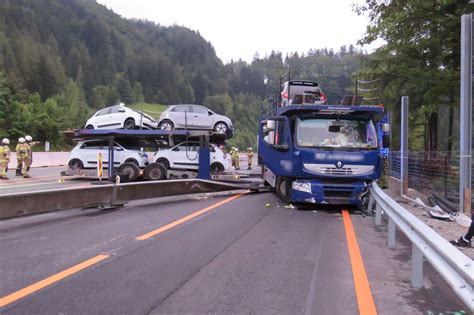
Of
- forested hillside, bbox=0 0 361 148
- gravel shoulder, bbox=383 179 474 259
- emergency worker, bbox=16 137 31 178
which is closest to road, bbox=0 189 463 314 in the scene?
gravel shoulder, bbox=383 179 474 259

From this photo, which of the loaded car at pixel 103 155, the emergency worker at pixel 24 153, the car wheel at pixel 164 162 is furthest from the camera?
the emergency worker at pixel 24 153

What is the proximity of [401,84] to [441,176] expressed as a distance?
33.1 feet

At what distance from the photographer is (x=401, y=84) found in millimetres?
22391

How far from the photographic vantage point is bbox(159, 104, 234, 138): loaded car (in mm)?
17984

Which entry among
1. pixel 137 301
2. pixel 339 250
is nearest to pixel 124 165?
pixel 339 250

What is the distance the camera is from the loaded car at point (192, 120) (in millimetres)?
17984

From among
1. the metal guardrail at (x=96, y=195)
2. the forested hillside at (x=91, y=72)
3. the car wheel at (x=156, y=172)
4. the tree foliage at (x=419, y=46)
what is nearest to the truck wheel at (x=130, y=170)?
the car wheel at (x=156, y=172)

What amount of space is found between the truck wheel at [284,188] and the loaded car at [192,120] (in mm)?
5586

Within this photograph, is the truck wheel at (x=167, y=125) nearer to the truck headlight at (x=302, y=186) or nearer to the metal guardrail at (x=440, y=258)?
the truck headlight at (x=302, y=186)

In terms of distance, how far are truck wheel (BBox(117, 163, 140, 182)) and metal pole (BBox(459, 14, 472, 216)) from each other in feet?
37.2

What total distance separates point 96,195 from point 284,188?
473cm

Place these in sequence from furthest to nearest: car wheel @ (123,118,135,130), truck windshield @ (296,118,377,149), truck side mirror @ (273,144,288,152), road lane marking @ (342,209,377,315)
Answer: car wheel @ (123,118,135,130) < truck side mirror @ (273,144,288,152) < truck windshield @ (296,118,377,149) < road lane marking @ (342,209,377,315)

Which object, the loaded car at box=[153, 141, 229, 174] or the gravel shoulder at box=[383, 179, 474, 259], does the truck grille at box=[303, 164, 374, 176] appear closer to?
the gravel shoulder at box=[383, 179, 474, 259]

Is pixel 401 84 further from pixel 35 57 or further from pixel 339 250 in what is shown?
pixel 35 57
